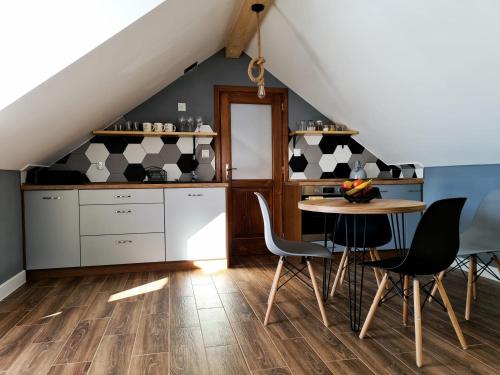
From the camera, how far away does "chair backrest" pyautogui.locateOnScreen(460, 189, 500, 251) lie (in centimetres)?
253

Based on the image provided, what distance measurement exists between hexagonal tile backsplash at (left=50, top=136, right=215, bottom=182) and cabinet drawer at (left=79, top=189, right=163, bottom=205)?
0.52m

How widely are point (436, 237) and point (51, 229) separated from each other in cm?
307

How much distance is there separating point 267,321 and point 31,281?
2273mm

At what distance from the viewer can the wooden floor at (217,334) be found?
1.76 meters

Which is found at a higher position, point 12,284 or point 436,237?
point 436,237

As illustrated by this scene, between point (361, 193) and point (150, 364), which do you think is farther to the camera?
point (361, 193)

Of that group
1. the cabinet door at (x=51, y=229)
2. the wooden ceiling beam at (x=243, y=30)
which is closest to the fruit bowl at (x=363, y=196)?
the wooden ceiling beam at (x=243, y=30)

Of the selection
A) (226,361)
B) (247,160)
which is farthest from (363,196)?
(247,160)

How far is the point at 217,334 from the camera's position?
2107mm

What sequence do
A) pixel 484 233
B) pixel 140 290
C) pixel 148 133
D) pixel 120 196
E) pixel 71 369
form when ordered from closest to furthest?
pixel 71 369 < pixel 484 233 < pixel 140 290 < pixel 120 196 < pixel 148 133

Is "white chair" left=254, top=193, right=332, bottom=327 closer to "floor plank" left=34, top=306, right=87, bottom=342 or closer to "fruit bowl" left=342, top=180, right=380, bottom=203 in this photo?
"fruit bowl" left=342, top=180, right=380, bottom=203

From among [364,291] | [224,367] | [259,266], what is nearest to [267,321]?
Answer: [224,367]

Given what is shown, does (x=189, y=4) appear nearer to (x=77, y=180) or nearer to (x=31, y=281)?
(x=77, y=180)

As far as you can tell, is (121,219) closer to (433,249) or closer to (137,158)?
(137,158)
